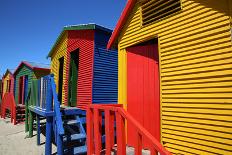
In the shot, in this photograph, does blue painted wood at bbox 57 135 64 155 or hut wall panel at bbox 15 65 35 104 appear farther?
hut wall panel at bbox 15 65 35 104

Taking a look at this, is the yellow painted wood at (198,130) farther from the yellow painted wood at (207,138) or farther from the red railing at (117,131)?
the red railing at (117,131)

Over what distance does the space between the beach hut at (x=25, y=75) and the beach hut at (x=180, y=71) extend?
1219 cm

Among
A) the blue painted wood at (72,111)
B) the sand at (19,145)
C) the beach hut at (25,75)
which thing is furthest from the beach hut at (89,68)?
the beach hut at (25,75)

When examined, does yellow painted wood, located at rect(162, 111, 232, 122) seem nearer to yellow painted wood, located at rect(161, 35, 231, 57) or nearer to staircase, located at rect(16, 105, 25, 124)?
yellow painted wood, located at rect(161, 35, 231, 57)

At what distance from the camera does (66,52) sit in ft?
40.8

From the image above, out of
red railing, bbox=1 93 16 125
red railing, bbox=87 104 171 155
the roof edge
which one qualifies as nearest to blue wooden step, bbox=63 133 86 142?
red railing, bbox=87 104 171 155

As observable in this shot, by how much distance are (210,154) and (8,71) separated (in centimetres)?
2459

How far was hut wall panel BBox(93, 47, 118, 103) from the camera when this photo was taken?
32.3 ft

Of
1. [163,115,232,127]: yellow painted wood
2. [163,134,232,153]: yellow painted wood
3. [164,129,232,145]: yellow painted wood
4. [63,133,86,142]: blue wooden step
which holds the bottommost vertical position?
[63,133,86,142]: blue wooden step

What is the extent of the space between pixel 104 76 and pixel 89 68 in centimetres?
81

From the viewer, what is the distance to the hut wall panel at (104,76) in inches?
388

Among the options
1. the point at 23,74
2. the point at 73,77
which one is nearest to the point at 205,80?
the point at 73,77

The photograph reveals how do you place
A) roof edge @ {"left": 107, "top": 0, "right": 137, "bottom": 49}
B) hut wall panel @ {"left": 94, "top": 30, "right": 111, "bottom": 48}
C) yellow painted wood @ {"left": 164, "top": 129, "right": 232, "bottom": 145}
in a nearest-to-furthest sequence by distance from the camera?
yellow painted wood @ {"left": 164, "top": 129, "right": 232, "bottom": 145}, roof edge @ {"left": 107, "top": 0, "right": 137, "bottom": 49}, hut wall panel @ {"left": 94, "top": 30, "right": 111, "bottom": 48}

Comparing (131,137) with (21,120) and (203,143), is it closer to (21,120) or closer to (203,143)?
(203,143)
